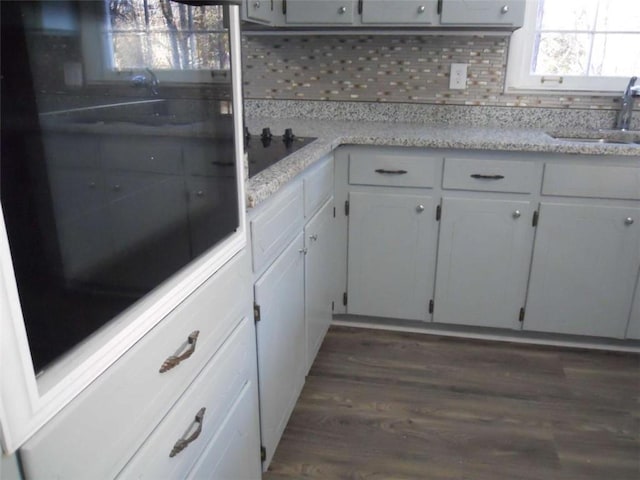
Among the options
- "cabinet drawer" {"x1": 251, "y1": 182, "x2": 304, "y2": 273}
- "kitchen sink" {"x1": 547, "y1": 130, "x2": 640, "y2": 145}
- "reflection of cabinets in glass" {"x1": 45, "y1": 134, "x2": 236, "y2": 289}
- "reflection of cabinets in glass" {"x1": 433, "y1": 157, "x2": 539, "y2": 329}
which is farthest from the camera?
"kitchen sink" {"x1": 547, "y1": 130, "x2": 640, "y2": 145}

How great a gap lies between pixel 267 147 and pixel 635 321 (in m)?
1.69

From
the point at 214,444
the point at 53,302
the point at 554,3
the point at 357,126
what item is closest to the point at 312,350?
the point at 214,444

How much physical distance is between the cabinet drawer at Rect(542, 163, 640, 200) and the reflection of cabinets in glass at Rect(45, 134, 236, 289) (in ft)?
4.92

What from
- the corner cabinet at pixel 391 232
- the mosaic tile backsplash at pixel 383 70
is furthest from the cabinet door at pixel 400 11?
the corner cabinet at pixel 391 232

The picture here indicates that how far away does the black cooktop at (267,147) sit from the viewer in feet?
4.82

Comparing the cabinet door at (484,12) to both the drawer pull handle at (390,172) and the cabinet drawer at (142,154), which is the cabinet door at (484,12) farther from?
the cabinet drawer at (142,154)

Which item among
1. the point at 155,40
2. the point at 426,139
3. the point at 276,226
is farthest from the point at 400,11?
the point at 155,40

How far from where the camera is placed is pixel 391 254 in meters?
2.27

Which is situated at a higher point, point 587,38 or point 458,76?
point 587,38

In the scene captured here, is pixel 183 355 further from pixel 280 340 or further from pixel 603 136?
pixel 603 136

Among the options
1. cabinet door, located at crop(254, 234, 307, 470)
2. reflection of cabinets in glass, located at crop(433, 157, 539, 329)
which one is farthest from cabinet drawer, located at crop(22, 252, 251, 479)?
reflection of cabinets in glass, located at crop(433, 157, 539, 329)

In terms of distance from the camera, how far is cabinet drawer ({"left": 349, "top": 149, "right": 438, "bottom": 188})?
82.7 inches

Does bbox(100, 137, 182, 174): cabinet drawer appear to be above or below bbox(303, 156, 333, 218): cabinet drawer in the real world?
above

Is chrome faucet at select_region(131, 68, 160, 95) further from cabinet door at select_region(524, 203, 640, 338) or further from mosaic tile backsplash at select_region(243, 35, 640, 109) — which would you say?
mosaic tile backsplash at select_region(243, 35, 640, 109)
